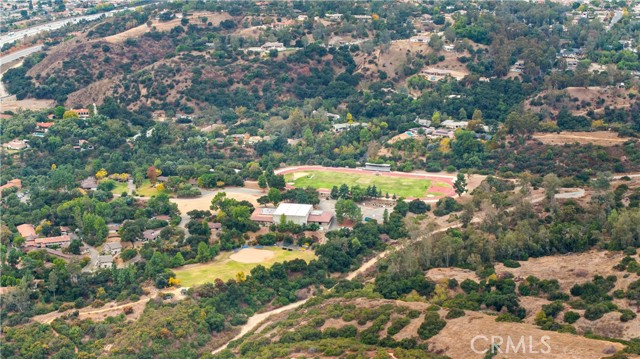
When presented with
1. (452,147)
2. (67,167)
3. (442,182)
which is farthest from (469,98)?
(67,167)

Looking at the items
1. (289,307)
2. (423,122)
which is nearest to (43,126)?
(423,122)

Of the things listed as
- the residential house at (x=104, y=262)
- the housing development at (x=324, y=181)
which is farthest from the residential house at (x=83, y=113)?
the residential house at (x=104, y=262)

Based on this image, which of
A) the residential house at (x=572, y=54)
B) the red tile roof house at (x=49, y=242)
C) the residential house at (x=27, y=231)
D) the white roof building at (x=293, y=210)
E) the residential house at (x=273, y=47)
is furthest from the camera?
the residential house at (x=273, y=47)

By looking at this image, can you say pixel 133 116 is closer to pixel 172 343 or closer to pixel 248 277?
pixel 248 277

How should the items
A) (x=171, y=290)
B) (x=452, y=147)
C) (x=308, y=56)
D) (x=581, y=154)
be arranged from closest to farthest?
(x=171, y=290)
(x=581, y=154)
(x=452, y=147)
(x=308, y=56)

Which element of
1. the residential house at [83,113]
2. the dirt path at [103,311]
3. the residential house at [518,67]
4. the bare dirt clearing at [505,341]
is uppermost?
the bare dirt clearing at [505,341]

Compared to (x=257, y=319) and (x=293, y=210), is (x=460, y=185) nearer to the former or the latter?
(x=293, y=210)

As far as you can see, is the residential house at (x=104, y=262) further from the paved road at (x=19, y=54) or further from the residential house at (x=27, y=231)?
the paved road at (x=19, y=54)

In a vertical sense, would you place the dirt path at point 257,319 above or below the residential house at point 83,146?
below
